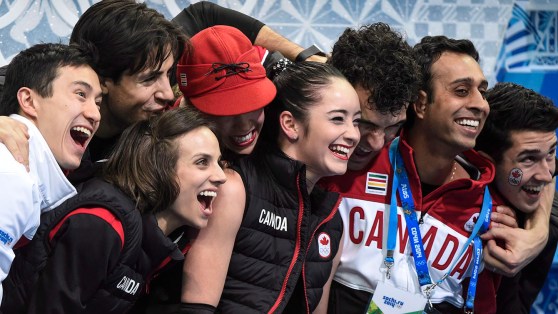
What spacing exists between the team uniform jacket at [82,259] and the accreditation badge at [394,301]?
3.31 feet

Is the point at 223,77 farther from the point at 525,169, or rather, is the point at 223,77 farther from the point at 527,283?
the point at 527,283

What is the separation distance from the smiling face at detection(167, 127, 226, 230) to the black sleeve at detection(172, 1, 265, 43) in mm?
1117

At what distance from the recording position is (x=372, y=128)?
283 cm

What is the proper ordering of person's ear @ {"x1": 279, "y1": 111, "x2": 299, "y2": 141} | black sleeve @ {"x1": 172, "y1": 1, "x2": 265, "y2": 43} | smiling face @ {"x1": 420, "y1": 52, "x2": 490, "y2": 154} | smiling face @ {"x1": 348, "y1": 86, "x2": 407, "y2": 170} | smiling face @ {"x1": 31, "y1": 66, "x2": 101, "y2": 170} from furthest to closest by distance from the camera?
1. black sleeve @ {"x1": 172, "y1": 1, "x2": 265, "y2": 43}
2. smiling face @ {"x1": 420, "y1": 52, "x2": 490, "y2": 154}
3. smiling face @ {"x1": 348, "y1": 86, "x2": 407, "y2": 170}
4. person's ear @ {"x1": 279, "y1": 111, "x2": 299, "y2": 141}
5. smiling face @ {"x1": 31, "y1": 66, "x2": 101, "y2": 170}

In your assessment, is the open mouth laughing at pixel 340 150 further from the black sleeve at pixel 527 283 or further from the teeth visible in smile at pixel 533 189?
the black sleeve at pixel 527 283

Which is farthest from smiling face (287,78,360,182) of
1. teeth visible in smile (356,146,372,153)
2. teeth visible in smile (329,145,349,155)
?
teeth visible in smile (356,146,372,153)

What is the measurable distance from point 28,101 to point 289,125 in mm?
853

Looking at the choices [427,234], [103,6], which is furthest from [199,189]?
[427,234]

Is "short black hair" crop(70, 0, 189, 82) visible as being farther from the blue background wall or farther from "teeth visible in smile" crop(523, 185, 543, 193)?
"teeth visible in smile" crop(523, 185, 543, 193)

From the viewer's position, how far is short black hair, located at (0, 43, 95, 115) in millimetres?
2219

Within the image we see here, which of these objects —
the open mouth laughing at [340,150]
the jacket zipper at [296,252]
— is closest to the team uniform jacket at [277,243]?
the jacket zipper at [296,252]

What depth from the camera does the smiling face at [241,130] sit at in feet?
8.44

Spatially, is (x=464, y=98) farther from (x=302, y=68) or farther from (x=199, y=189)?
(x=199, y=189)

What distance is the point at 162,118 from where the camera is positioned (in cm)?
246
